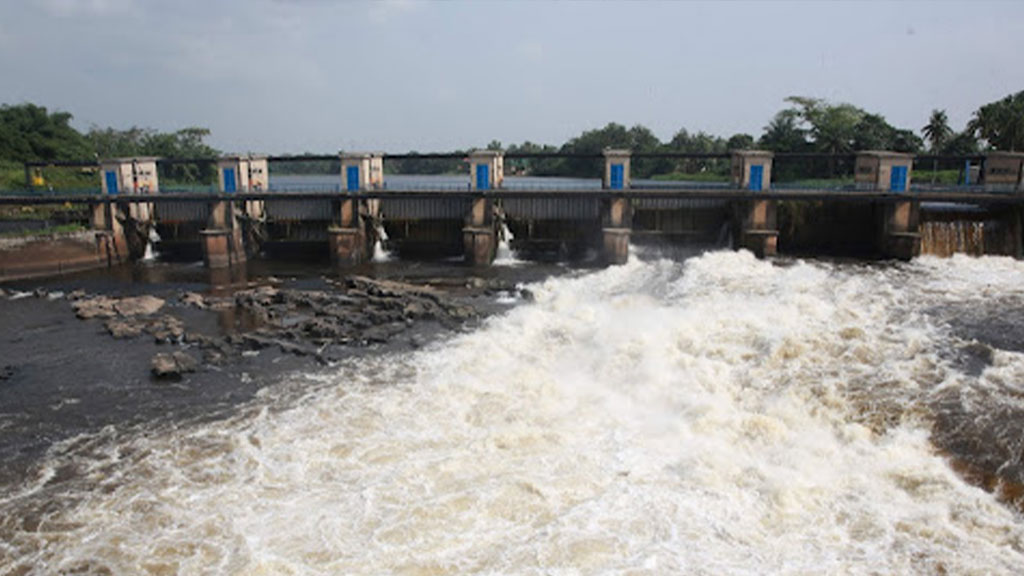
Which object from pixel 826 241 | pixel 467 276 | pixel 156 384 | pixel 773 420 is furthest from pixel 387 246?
pixel 773 420

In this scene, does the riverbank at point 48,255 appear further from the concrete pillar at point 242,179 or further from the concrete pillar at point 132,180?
the concrete pillar at point 242,179

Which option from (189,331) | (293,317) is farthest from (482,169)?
(189,331)

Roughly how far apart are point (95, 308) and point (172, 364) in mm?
8704

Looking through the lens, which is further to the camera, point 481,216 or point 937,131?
point 937,131

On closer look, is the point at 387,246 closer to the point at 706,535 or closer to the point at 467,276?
the point at 467,276

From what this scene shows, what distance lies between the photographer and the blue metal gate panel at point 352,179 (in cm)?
3253

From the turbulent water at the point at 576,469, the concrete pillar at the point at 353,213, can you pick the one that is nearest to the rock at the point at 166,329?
the turbulent water at the point at 576,469

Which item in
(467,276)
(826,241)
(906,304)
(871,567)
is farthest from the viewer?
(826,241)

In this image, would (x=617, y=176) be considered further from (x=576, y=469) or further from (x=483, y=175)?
(x=576, y=469)

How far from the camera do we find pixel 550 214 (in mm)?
32750

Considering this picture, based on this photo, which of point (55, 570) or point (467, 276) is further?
point (467, 276)

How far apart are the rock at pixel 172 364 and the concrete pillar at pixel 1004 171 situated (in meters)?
32.8

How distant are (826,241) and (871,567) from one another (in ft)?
84.5

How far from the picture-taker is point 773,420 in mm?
12461
